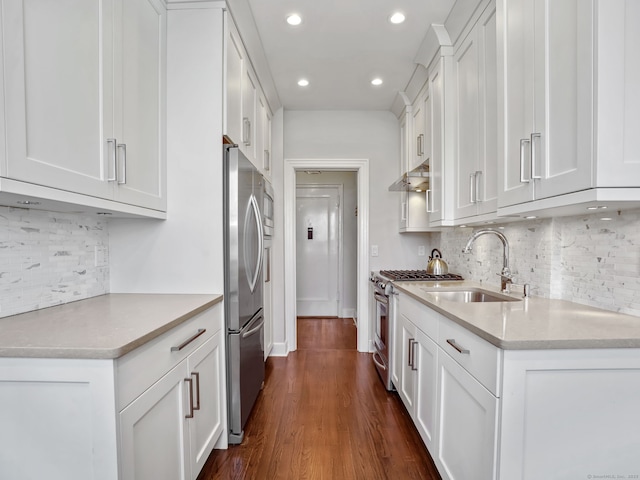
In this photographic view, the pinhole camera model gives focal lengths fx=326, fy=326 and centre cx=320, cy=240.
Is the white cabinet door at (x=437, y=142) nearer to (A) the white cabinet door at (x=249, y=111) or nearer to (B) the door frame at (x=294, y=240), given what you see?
(B) the door frame at (x=294, y=240)

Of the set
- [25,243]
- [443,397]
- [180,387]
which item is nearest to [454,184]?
[443,397]

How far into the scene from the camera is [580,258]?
152 cm

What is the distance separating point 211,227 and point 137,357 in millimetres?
914

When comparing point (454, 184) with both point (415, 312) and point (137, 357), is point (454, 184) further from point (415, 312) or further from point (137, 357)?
point (137, 357)

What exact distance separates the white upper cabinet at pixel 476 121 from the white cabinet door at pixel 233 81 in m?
1.42

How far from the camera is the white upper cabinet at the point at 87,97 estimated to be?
0.99 meters

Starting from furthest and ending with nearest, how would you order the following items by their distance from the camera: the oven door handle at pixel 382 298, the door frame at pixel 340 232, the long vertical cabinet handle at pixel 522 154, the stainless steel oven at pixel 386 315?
the door frame at pixel 340 232 < the oven door handle at pixel 382 298 < the stainless steel oven at pixel 386 315 < the long vertical cabinet handle at pixel 522 154

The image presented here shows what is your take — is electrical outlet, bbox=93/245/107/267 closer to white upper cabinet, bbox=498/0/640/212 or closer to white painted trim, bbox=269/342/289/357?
white painted trim, bbox=269/342/289/357

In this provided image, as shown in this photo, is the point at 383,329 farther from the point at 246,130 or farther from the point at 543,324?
the point at 246,130

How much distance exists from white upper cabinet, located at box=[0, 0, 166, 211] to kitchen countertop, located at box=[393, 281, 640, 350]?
153cm

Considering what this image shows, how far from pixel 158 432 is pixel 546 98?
1892mm

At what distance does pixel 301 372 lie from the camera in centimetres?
295

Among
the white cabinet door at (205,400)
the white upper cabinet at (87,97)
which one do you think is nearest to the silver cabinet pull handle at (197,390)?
the white cabinet door at (205,400)

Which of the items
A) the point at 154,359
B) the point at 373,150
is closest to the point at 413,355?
the point at 154,359
